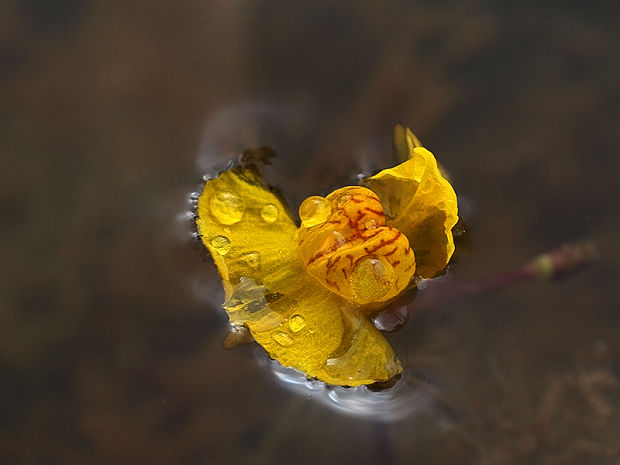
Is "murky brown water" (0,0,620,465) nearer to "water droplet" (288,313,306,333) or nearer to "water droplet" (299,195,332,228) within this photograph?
"water droplet" (288,313,306,333)

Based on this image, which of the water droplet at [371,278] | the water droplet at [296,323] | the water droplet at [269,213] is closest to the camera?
the water droplet at [371,278]

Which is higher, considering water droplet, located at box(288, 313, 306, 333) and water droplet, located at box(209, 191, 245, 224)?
water droplet, located at box(209, 191, 245, 224)

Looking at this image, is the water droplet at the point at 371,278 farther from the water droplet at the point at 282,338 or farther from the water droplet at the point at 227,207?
the water droplet at the point at 227,207

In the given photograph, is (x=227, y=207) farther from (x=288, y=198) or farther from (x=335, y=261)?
(x=335, y=261)

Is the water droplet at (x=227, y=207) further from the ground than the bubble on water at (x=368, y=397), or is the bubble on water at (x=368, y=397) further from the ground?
the water droplet at (x=227, y=207)

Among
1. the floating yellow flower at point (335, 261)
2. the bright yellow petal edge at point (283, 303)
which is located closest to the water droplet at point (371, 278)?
the floating yellow flower at point (335, 261)

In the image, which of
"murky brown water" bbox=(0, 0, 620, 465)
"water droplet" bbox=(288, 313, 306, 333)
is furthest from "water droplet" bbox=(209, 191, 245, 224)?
"water droplet" bbox=(288, 313, 306, 333)

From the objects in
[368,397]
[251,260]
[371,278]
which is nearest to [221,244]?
[251,260]
